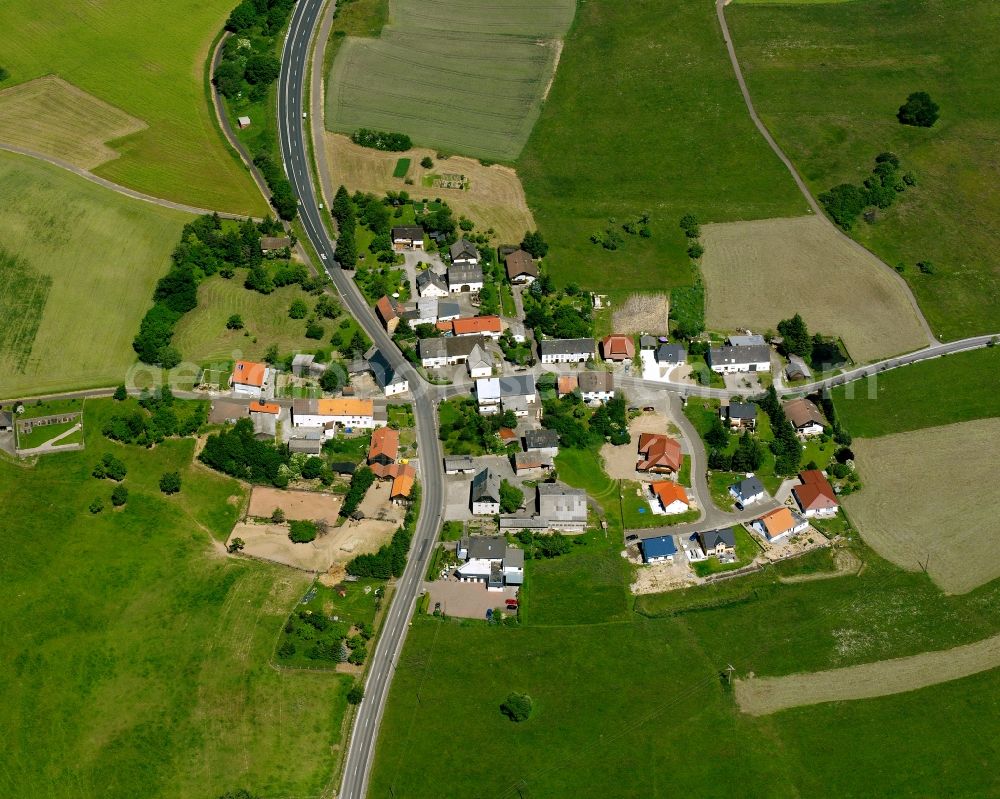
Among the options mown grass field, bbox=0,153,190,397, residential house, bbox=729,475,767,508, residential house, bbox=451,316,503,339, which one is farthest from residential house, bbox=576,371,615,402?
mown grass field, bbox=0,153,190,397

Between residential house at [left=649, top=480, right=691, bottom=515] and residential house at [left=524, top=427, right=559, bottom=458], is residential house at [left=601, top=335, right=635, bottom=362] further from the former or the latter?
residential house at [left=649, top=480, right=691, bottom=515]

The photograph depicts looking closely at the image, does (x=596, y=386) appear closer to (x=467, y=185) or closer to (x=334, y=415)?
(x=334, y=415)

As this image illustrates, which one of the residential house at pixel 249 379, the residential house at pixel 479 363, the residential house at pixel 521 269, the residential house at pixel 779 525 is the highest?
the residential house at pixel 521 269

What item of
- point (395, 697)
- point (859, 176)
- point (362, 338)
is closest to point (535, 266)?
point (362, 338)

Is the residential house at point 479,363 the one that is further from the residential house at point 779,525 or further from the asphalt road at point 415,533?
the residential house at point 779,525

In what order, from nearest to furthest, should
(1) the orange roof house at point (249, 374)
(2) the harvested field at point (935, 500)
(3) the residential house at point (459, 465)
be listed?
1. (2) the harvested field at point (935, 500)
2. (3) the residential house at point (459, 465)
3. (1) the orange roof house at point (249, 374)

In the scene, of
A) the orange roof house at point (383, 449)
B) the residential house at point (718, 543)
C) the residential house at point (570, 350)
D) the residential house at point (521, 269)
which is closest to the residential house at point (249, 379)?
the orange roof house at point (383, 449)

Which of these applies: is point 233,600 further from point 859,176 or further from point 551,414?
point 859,176
